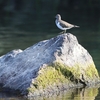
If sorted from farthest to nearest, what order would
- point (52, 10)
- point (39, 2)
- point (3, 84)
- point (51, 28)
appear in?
point (39, 2) < point (52, 10) < point (51, 28) < point (3, 84)

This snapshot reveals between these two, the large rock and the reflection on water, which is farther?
the large rock

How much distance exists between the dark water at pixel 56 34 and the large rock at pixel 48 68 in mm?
316

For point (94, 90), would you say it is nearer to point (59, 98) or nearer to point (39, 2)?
point (59, 98)

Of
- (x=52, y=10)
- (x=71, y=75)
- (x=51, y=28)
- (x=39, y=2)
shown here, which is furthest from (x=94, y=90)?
(x=39, y=2)

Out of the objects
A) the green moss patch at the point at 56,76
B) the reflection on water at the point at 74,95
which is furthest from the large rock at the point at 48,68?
the reflection on water at the point at 74,95

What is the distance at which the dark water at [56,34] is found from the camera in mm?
14055

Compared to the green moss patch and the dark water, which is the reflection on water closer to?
the dark water

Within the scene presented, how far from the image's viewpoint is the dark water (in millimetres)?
14055

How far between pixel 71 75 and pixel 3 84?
6.05 ft

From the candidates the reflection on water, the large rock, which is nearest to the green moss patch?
the large rock

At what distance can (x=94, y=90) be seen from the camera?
575 inches

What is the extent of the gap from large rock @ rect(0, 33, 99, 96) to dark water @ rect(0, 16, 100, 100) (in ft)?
1.04

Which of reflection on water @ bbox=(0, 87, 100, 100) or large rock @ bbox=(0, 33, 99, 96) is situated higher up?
large rock @ bbox=(0, 33, 99, 96)

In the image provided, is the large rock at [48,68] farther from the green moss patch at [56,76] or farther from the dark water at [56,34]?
the dark water at [56,34]
